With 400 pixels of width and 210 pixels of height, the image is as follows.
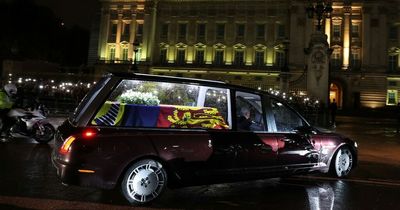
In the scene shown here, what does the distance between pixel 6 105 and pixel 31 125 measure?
2.82ft

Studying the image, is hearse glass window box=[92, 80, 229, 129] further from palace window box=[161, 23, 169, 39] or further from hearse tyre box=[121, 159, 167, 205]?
palace window box=[161, 23, 169, 39]

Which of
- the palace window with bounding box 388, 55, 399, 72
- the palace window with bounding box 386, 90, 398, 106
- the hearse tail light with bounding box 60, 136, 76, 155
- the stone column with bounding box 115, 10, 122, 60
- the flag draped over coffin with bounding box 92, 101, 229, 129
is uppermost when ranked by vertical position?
the stone column with bounding box 115, 10, 122, 60

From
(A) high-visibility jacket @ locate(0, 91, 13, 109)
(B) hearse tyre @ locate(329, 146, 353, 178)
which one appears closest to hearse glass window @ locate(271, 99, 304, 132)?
(B) hearse tyre @ locate(329, 146, 353, 178)

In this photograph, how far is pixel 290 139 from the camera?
665cm

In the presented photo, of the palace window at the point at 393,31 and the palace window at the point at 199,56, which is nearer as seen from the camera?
the palace window at the point at 393,31

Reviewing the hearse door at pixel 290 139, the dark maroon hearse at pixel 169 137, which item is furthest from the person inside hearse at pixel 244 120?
the hearse door at pixel 290 139

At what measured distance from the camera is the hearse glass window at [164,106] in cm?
553

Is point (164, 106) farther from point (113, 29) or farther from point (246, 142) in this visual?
point (113, 29)

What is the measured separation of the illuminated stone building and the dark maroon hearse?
153ft

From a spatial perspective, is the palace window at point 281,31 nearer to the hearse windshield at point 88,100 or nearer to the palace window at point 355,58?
the palace window at point 355,58

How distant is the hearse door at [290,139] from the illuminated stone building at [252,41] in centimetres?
4613

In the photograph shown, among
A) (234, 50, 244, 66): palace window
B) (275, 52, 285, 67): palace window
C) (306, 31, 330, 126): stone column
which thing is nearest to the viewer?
(306, 31, 330, 126): stone column

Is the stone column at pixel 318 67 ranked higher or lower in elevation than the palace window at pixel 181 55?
lower

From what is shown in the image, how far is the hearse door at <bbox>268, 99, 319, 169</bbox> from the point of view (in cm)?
653
